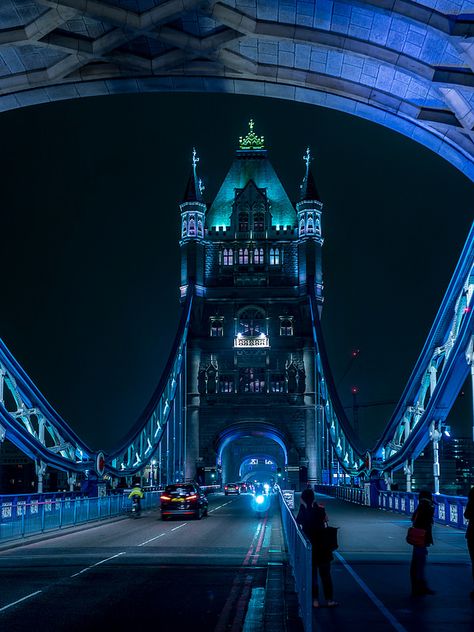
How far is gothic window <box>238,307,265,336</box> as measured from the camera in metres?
102

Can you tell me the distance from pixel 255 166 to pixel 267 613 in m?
106

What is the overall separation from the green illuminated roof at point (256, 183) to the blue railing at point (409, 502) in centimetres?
5033

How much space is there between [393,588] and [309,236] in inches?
3665

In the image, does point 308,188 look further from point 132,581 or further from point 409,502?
point 132,581

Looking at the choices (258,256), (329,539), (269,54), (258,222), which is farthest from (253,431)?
(329,539)

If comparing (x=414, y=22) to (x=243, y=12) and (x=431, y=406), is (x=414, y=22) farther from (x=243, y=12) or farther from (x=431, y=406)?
(x=431, y=406)

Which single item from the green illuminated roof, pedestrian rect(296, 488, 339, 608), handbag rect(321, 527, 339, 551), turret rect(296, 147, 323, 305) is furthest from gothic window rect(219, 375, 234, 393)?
handbag rect(321, 527, 339, 551)

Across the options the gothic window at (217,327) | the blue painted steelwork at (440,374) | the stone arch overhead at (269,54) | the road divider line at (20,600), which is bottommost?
the road divider line at (20,600)

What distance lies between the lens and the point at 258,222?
359ft

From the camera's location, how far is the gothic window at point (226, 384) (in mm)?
99812

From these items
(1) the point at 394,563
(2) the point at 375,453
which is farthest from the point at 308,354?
(1) the point at 394,563

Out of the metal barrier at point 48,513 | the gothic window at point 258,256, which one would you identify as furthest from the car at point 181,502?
the gothic window at point 258,256

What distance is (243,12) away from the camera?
2417 cm

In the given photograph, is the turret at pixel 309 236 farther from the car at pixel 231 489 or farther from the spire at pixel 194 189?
the car at pixel 231 489
